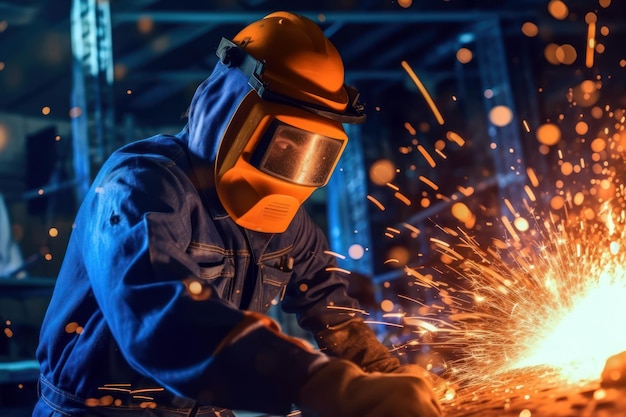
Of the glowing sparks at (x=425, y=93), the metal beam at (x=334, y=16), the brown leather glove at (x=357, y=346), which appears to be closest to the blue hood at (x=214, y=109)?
the brown leather glove at (x=357, y=346)

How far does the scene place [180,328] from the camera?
3.56 ft

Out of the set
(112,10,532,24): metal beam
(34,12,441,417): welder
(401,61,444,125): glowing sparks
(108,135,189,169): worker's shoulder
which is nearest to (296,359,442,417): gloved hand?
(34,12,441,417): welder

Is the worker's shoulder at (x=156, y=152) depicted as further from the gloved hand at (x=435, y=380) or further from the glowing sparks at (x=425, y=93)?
the glowing sparks at (x=425, y=93)

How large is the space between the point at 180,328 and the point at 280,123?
578 millimetres

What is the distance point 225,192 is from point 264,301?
340 mm

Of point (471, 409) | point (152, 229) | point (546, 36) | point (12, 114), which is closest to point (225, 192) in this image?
point (152, 229)

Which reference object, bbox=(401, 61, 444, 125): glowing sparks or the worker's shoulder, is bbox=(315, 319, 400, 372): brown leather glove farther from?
bbox=(401, 61, 444, 125): glowing sparks

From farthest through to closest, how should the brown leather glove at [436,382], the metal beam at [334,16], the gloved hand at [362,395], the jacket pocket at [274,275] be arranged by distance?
1. the metal beam at [334,16]
2. the jacket pocket at [274,275]
3. the brown leather glove at [436,382]
4. the gloved hand at [362,395]

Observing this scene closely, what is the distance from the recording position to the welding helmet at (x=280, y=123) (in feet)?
5.03

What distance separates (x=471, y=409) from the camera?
1276 millimetres

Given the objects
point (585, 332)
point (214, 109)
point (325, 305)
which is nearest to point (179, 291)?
point (214, 109)

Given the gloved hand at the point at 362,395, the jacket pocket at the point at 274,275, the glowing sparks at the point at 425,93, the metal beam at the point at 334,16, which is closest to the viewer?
the gloved hand at the point at 362,395

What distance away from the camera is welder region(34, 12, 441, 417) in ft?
3.50

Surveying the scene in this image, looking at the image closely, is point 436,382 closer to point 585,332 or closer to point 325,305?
point 325,305
